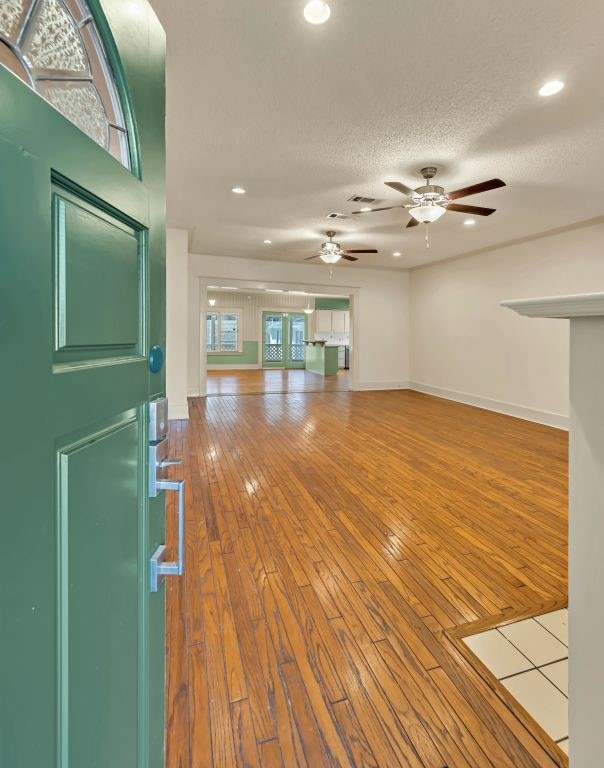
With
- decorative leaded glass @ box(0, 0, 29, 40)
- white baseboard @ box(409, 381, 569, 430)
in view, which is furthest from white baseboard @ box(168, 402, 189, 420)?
decorative leaded glass @ box(0, 0, 29, 40)

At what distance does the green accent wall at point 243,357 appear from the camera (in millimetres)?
13766

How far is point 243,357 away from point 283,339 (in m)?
1.65

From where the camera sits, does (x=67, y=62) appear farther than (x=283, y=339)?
No

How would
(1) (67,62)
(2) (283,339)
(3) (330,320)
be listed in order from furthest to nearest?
1. (2) (283,339)
2. (3) (330,320)
3. (1) (67,62)

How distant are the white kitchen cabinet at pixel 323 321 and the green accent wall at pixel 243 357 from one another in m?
2.33

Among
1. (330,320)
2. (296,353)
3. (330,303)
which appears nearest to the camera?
(330,303)

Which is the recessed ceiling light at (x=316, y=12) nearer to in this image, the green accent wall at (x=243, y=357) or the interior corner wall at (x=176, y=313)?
the interior corner wall at (x=176, y=313)

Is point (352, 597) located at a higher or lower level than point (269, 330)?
lower

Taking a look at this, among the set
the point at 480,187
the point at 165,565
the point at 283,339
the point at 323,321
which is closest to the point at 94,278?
the point at 165,565

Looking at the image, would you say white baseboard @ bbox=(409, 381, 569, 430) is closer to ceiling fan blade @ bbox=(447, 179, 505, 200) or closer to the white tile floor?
ceiling fan blade @ bbox=(447, 179, 505, 200)

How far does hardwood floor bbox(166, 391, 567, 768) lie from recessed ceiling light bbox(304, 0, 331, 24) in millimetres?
2791

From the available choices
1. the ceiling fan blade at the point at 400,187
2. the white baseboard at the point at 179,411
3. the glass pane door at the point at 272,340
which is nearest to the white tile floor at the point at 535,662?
the ceiling fan blade at the point at 400,187

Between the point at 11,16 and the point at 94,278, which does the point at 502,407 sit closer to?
the point at 94,278

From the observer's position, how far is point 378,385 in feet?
28.8
